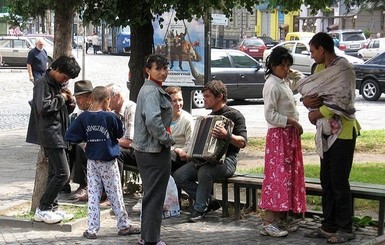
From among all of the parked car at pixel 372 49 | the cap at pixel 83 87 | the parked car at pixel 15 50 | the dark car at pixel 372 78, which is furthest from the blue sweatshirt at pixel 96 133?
the parked car at pixel 372 49

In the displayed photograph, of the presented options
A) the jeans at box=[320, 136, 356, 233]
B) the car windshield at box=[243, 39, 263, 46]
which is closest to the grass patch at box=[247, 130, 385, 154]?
the jeans at box=[320, 136, 356, 233]

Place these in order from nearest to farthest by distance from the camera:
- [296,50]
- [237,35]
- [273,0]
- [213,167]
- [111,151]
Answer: [111,151], [213,167], [273,0], [296,50], [237,35]

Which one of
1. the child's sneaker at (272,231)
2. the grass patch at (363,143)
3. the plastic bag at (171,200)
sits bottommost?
the grass patch at (363,143)

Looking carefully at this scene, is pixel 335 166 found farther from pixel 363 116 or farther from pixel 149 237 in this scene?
pixel 363 116

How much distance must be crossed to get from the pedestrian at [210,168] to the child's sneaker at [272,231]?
0.84m

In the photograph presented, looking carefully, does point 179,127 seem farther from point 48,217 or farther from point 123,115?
point 48,217

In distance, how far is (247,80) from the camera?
2194 centimetres

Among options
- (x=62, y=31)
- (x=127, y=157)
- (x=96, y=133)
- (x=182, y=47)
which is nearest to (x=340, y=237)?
(x=96, y=133)

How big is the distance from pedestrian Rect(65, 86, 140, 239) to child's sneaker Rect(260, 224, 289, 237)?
4.42 ft

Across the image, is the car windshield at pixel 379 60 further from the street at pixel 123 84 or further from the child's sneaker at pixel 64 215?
the child's sneaker at pixel 64 215

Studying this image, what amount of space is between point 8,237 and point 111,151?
133cm

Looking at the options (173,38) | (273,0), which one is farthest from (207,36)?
(273,0)

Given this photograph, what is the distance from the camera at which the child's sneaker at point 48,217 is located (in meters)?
8.09

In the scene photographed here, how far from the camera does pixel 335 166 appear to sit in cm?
742
